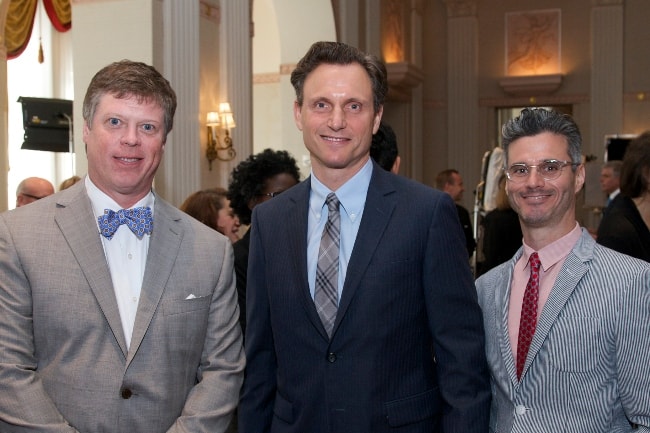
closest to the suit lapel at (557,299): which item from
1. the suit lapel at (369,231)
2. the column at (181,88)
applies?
the suit lapel at (369,231)

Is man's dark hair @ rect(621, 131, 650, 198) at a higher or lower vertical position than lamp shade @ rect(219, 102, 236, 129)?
lower

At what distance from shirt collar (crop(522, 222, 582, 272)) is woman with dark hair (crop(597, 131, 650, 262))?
134 cm

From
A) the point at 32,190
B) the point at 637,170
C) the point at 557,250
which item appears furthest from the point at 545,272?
the point at 32,190

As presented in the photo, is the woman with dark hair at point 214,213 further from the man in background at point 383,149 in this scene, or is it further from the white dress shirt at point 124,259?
the white dress shirt at point 124,259

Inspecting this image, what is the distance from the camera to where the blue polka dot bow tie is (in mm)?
2238

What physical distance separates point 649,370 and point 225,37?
21.5ft

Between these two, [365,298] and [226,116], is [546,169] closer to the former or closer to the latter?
[365,298]

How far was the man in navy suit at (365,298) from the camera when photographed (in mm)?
2137

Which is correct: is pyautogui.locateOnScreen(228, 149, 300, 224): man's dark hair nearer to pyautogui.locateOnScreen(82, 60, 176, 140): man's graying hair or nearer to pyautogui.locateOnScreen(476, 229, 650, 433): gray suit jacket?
pyautogui.locateOnScreen(82, 60, 176, 140): man's graying hair

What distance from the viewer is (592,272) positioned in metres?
2.16

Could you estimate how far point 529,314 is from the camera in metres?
2.24

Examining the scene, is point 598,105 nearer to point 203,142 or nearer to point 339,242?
point 203,142

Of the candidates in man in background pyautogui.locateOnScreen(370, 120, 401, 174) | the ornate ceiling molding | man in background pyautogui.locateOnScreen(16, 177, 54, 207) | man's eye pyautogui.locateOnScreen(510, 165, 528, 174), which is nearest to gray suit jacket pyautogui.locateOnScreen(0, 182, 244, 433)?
man's eye pyautogui.locateOnScreen(510, 165, 528, 174)

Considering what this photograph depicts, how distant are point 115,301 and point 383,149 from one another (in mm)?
1376
